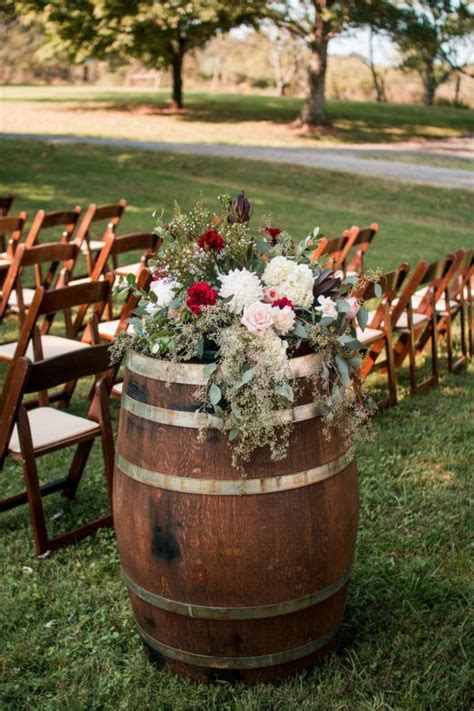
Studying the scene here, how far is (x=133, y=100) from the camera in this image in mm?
35469

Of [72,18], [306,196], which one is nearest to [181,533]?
[306,196]

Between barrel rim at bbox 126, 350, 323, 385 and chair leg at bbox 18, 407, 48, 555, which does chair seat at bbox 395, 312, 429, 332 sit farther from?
barrel rim at bbox 126, 350, 323, 385

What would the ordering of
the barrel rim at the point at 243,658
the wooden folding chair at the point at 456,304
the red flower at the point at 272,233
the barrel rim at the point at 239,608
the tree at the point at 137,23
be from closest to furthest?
the barrel rim at the point at 239,608
the barrel rim at the point at 243,658
the red flower at the point at 272,233
the wooden folding chair at the point at 456,304
the tree at the point at 137,23

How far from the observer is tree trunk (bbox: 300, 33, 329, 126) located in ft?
90.6

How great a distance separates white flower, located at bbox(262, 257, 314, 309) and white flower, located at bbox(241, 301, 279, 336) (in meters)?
0.16

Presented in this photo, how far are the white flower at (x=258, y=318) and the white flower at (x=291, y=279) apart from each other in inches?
6.4

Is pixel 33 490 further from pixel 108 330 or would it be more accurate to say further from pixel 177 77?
pixel 177 77

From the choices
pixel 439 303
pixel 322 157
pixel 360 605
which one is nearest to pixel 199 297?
pixel 360 605

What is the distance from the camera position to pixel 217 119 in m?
30.6

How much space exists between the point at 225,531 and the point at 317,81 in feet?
89.6

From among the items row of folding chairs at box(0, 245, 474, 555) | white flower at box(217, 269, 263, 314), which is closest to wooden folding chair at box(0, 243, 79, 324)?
row of folding chairs at box(0, 245, 474, 555)

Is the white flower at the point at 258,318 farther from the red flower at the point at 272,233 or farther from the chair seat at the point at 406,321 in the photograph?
the chair seat at the point at 406,321

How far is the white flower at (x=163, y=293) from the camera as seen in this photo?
3.29 m

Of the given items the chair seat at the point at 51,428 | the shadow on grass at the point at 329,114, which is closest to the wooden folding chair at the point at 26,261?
the chair seat at the point at 51,428
